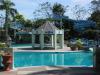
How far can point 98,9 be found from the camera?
164 feet

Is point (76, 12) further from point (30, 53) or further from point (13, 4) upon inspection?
point (30, 53)

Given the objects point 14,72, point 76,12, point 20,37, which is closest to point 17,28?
point 20,37

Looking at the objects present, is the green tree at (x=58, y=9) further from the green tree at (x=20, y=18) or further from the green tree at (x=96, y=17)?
the green tree at (x=96, y=17)

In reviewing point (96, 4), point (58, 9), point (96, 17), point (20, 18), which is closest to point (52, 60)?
point (96, 4)

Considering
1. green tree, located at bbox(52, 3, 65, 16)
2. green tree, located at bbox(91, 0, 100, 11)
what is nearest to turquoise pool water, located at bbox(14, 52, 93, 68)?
green tree, located at bbox(91, 0, 100, 11)

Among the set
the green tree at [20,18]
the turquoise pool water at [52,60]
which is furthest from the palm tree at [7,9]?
the turquoise pool water at [52,60]

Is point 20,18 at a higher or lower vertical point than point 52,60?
higher

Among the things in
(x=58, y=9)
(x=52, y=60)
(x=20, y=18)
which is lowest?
(x=52, y=60)

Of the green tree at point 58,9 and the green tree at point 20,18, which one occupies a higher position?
the green tree at point 58,9

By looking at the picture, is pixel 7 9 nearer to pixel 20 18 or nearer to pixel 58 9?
pixel 20 18

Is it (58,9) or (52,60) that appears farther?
(58,9)

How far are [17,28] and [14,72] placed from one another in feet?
142

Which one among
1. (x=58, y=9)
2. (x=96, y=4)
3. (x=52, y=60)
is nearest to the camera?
(x=52, y=60)

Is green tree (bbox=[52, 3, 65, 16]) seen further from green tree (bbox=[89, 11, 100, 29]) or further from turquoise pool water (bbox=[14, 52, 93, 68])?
turquoise pool water (bbox=[14, 52, 93, 68])
